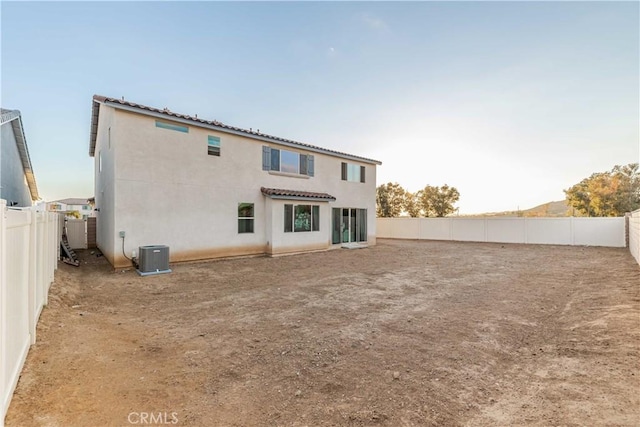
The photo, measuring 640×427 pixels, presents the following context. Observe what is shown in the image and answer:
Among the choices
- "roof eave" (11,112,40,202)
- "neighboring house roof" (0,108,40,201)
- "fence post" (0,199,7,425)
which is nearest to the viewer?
"fence post" (0,199,7,425)

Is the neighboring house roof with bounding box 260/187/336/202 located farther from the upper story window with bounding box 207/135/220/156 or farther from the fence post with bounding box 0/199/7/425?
the fence post with bounding box 0/199/7/425

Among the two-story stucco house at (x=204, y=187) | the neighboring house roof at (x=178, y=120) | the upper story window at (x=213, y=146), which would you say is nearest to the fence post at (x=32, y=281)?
the two-story stucco house at (x=204, y=187)

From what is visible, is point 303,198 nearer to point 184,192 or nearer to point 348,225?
point 348,225

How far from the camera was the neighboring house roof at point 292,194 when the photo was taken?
13898 millimetres

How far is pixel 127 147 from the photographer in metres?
10.4

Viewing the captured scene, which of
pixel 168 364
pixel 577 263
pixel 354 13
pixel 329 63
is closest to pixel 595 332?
pixel 168 364

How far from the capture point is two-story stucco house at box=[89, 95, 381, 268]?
10359 millimetres

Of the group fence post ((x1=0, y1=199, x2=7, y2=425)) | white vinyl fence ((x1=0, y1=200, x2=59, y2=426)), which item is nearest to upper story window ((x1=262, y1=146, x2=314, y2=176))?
white vinyl fence ((x1=0, y1=200, x2=59, y2=426))

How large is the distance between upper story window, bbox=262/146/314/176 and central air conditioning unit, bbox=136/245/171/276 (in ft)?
20.5

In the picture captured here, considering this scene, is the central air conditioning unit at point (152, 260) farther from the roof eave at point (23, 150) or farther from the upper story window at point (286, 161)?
the roof eave at point (23, 150)

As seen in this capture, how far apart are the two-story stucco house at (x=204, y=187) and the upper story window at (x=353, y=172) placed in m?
0.77

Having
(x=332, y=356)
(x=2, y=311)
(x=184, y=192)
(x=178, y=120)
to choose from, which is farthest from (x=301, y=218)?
(x=2, y=311)

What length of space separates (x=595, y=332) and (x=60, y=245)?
16.8 m

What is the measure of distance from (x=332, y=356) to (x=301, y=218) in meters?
11.6
